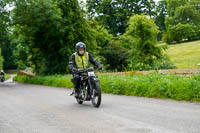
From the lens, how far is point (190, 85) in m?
9.57

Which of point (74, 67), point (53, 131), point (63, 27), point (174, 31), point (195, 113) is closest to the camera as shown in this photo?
point (53, 131)

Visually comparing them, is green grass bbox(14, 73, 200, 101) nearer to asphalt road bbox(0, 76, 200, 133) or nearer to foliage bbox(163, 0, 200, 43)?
asphalt road bbox(0, 76, 200, 133)

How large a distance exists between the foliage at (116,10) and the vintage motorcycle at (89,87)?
5303 cm

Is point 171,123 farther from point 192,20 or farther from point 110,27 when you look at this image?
point 192,20

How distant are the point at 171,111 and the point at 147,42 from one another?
22.3 meters

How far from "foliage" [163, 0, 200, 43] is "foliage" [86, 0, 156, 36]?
5727 mm

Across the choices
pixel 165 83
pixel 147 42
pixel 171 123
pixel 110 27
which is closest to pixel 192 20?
pixel 110 27

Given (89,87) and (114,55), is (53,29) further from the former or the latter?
(89,87)

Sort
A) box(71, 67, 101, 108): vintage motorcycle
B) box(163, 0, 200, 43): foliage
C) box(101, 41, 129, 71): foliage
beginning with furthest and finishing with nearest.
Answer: box(163, 0, 200, 43): foliage, box(101, 41, 129, 71): foliage, box(71, 67, 101, 108): vintage motorcycle

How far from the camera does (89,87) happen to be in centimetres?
889

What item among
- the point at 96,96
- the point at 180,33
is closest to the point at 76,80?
the point at 96,96

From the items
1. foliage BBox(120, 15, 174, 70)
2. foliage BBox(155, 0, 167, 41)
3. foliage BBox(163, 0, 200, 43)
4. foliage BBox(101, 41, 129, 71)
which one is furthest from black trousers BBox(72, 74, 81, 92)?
foliage BBox(155, 0, 167, 41)

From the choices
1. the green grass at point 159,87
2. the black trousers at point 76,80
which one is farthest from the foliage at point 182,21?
the black trousers at point 76,80

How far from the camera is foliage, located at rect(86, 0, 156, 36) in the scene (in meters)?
62.4
